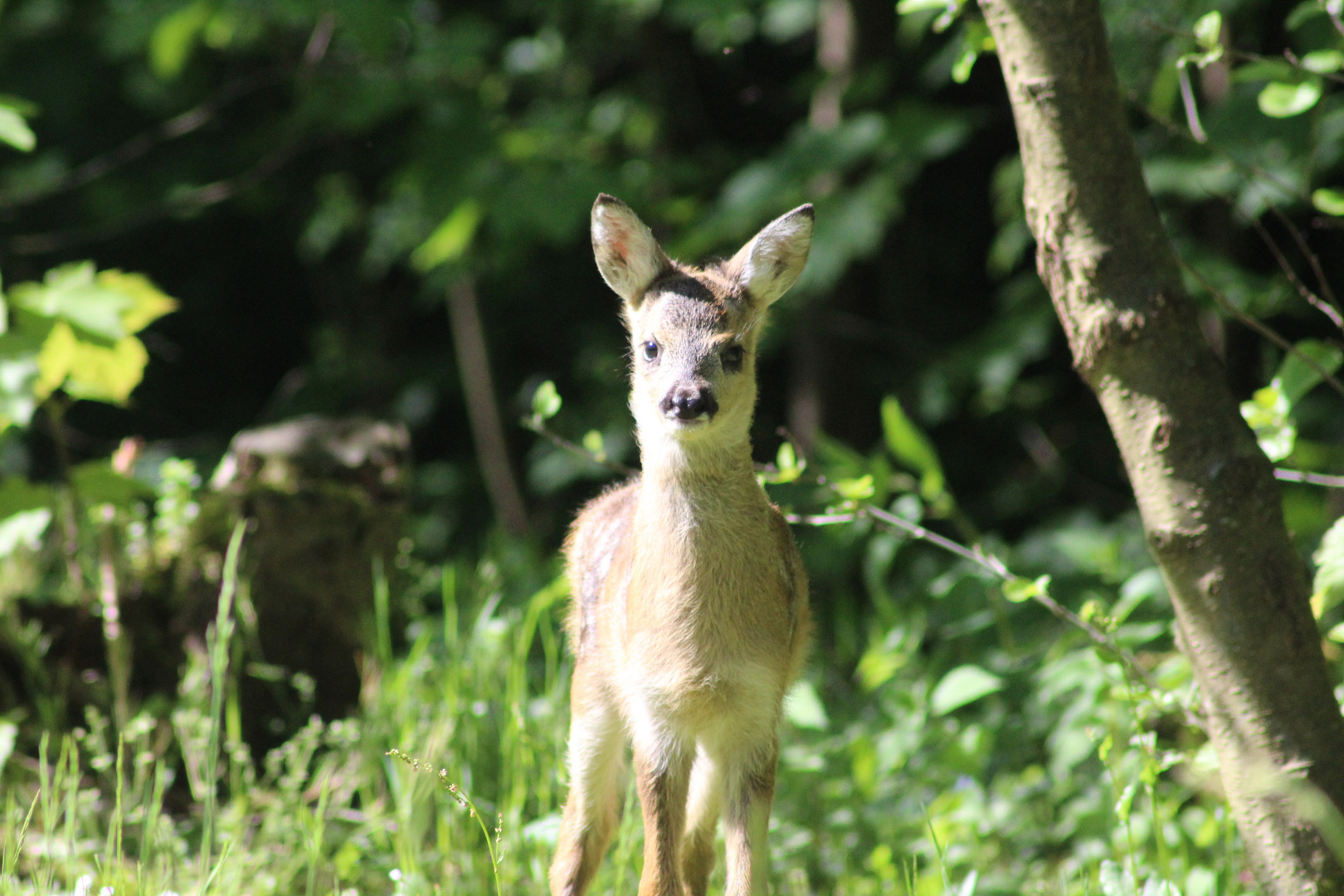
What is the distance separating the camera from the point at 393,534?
4777 millimetres

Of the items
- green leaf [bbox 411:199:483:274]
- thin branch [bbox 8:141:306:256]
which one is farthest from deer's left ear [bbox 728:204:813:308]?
thin branch [bbox 8:141:306:256]

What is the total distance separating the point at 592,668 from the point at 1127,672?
1.34m

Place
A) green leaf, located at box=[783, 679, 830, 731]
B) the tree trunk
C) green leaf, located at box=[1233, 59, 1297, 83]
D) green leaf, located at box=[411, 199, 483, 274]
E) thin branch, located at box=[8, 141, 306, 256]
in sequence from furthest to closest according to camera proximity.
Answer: green leaf, located at box=[411, 199, 483, 274], thin branch, located at box=[8, 141, 306, 256], green leaf, located at box=[783, 679, 830, 731], green leaf, located at box=[1233, 59, 1297, 83], the tree trunk

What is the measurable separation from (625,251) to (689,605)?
0.99 m

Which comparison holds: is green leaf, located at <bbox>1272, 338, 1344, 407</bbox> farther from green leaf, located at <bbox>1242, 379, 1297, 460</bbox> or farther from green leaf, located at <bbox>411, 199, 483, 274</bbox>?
green leaf, located at <bbox>411, 199, 483, 274</bbox>

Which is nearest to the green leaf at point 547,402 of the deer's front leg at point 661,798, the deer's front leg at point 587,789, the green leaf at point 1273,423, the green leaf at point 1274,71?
the deer's front leg at point 587,789

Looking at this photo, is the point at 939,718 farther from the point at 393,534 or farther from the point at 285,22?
the point at 285,22

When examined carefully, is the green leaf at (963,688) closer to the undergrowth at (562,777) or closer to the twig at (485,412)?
the undergrowth at (562,777)

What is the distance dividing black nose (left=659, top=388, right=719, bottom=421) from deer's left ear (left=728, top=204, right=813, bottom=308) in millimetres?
530

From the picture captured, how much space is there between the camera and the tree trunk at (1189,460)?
282 cm

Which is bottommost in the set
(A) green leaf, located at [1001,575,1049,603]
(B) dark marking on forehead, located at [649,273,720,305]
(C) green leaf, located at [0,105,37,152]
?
(A) green leaf, located at [1001,575,1049,603]

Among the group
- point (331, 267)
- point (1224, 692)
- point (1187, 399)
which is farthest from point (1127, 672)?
point (331, 267)

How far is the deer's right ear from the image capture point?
318cm

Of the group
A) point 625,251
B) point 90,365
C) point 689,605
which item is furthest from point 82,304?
point 689,605
